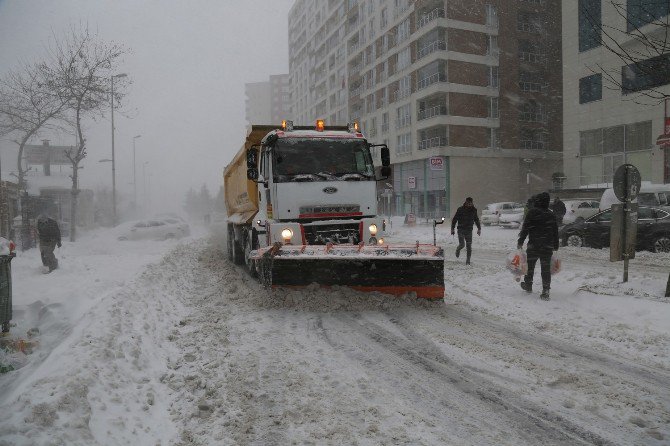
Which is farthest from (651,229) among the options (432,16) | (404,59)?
(404,59)

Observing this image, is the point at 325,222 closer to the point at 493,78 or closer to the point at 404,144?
the point at 493,78

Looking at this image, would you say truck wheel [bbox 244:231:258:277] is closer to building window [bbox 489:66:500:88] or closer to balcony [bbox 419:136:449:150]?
balcony [bbox 419:136:449:150]

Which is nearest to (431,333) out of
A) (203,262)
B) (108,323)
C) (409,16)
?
(108,323)

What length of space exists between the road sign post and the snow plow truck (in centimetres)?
378

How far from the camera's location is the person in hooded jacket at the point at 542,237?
7.76m

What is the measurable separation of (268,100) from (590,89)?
126 metres

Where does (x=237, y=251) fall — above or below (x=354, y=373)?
above

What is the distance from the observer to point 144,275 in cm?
909

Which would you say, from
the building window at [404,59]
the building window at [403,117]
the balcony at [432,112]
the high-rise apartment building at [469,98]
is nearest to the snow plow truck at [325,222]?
the high-rise apartment building at [469,98]

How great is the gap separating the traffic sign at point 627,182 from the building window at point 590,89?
79.0 ft

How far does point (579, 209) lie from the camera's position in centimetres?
2098

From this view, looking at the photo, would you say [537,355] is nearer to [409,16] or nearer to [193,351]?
[193,351]

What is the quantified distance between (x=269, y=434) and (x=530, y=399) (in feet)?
6.95

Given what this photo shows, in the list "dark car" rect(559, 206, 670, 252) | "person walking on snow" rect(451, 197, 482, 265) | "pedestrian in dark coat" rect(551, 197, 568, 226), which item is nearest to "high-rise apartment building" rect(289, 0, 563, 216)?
"pedestrian in dark coat" rect(551, 197, 568, 226)
